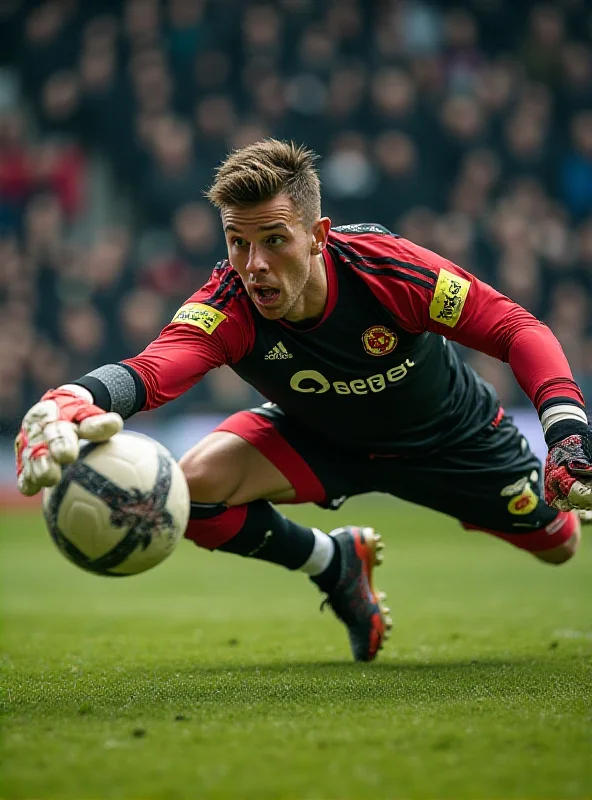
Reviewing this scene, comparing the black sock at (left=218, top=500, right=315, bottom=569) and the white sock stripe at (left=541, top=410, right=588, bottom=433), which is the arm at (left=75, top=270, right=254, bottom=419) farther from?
the white sock stripe at (left=541, top=410, right=588, bottom=433)

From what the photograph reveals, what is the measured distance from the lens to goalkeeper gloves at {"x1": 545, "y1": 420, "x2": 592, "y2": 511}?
13.1ft

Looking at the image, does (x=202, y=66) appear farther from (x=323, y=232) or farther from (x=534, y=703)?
(x=534, y=703)

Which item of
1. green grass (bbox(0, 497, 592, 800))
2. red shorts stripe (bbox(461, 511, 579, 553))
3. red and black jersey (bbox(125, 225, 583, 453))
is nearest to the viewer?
green grass (bbox(0, 497, 592, 800))

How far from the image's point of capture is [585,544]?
1130 cm

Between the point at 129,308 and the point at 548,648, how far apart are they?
9674mm

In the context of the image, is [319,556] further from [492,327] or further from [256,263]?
[256,263]

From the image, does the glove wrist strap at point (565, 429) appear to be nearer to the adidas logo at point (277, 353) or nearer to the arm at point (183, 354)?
the adidas logo at point (277, 353)

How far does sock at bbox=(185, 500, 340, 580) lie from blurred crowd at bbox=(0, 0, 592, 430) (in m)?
8.44

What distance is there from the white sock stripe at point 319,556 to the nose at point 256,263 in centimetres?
158

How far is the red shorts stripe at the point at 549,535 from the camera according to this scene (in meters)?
5.70

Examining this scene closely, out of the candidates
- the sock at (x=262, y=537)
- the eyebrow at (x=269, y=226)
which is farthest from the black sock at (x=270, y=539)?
the eyebrow at (x=269, y=226)

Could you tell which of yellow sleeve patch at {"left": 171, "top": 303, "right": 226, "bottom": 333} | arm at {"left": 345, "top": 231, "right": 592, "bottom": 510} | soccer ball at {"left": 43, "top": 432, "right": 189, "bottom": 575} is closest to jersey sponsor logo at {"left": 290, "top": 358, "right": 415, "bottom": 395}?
arm at {"left": 345, "top": 231, "right": 592, "bottom": 510}

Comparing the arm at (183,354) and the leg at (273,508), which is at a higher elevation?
the arm at (183,354)

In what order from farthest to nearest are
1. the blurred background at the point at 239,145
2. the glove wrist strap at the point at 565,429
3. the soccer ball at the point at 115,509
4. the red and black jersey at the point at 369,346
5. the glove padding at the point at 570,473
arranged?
the blurred background at the point at 239,145 < the red and black jersey at the point at 369,346 < the glove wrist strap at the point at 565,429 < the glove padding at the point at 570,473 < the soccer ball at the point at 115,509
